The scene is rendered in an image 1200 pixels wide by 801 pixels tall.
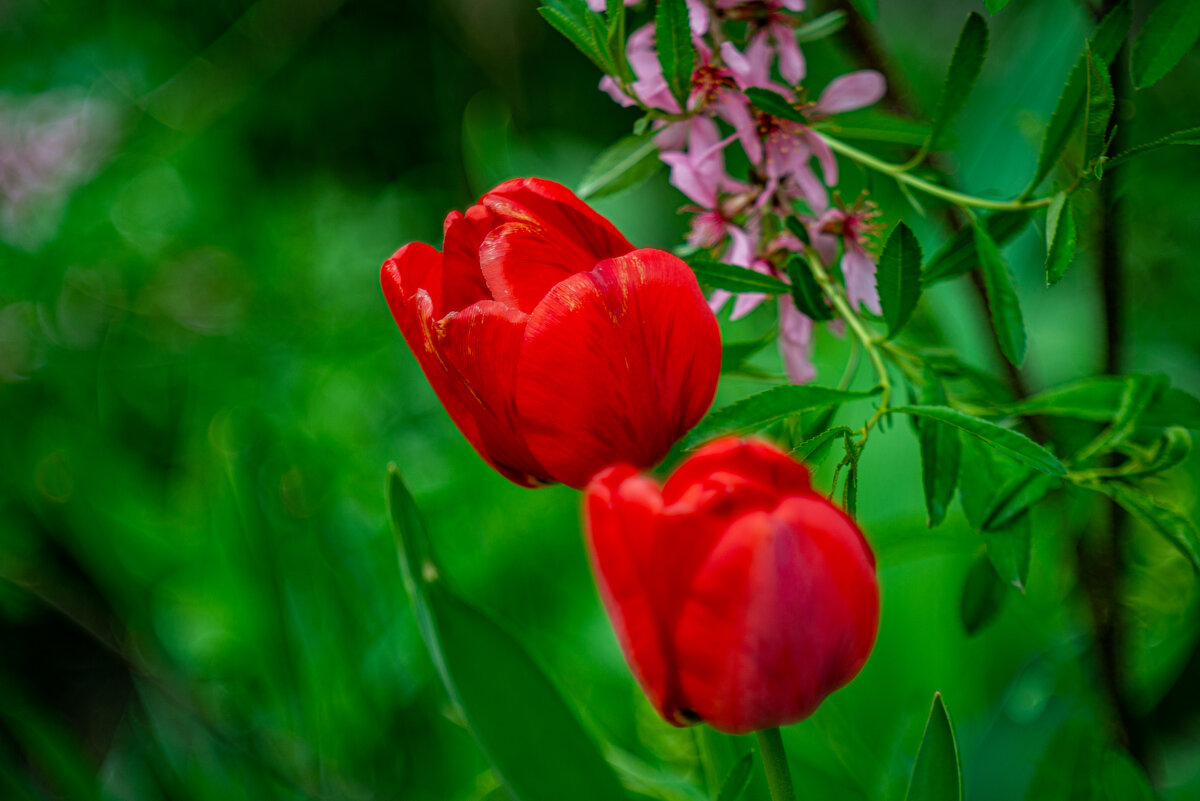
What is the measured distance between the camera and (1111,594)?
0.27m

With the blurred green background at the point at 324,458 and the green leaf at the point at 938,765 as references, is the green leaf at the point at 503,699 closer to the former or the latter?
the green leaf at the point at 938,765

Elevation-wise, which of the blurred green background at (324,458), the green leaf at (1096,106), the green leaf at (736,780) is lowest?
the blurred green background at (324,458)

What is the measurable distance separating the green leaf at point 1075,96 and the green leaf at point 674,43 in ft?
0.20

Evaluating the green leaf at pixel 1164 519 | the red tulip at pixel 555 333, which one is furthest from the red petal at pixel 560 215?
the green leaf at pixel 1164 519

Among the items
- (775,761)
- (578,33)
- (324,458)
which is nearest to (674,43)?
(578,33)

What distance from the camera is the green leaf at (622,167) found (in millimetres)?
192

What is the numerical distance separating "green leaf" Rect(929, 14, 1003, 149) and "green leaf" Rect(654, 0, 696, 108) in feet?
0.17

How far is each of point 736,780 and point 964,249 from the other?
0.36 ft

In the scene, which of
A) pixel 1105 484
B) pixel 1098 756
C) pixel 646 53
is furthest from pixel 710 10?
pixel 1098 756

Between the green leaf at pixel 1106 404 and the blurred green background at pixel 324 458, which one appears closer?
the green leaf at pixel 1106 404

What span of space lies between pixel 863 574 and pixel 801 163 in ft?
0.32

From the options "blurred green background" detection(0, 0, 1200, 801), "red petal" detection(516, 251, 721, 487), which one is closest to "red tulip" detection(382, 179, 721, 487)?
"red petal" detection(516, 251, 721, 487)

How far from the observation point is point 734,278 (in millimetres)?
169

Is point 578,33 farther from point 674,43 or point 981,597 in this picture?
point 981,597
